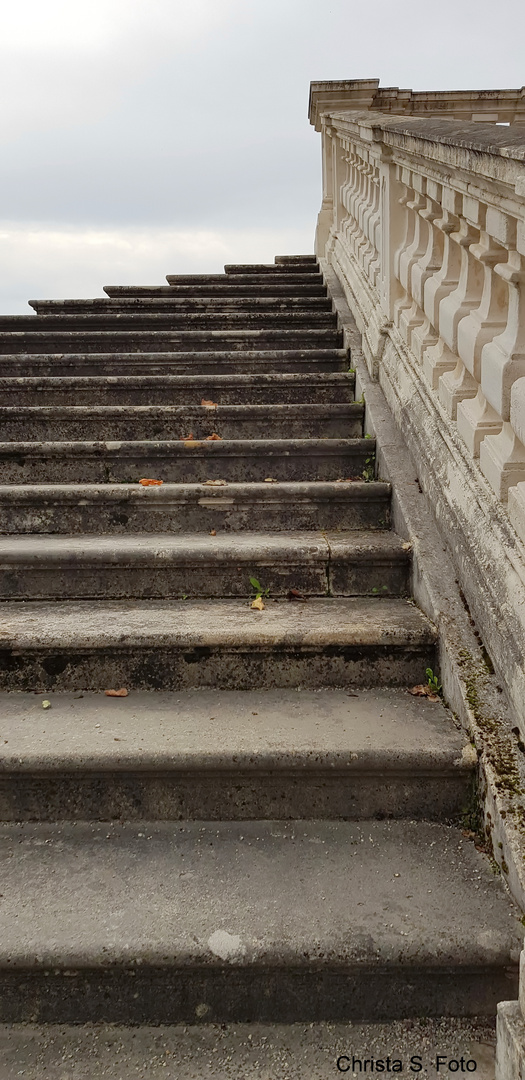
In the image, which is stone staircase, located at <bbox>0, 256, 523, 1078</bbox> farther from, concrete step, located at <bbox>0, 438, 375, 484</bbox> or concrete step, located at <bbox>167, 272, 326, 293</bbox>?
concrete step, located at <bbox>167, 272, 326, 293</bbox>

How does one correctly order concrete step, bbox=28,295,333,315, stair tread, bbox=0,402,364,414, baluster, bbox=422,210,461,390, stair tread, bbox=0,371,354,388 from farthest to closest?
concrete step, bbox=28,295,333,315
stair tread, bbox=0,371,354,388
stair tread, bbox=0,402,364,414
baluster, bbox=422,210,461,390

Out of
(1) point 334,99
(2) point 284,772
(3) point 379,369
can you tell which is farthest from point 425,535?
(1) point 334,99

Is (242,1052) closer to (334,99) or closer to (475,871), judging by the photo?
(475,871)

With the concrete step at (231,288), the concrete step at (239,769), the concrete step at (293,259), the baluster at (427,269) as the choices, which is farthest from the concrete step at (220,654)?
the concrete step at (293,259)

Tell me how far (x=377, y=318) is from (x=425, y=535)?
170 cm

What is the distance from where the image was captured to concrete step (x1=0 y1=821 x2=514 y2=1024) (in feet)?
5.61

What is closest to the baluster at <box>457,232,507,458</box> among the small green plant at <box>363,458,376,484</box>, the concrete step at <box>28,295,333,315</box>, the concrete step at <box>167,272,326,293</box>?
the small green plant at <box>363,458,376,484</box>

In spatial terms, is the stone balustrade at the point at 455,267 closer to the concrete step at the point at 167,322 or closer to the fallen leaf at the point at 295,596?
the concrete step at the point at 167,322

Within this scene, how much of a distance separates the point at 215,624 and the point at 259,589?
0.38 m

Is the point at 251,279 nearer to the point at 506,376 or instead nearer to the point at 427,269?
the point at 427,269

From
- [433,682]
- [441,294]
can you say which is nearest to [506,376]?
[441,294]

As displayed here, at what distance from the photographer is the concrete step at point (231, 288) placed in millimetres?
5988

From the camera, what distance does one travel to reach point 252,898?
184 centimetres

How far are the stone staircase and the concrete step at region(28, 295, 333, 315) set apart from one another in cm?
162
